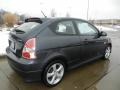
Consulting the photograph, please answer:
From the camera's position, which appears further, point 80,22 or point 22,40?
point 80,22

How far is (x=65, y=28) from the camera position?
3771mm

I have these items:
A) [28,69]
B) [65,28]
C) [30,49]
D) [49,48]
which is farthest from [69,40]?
[28,69]

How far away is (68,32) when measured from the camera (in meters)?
3.79

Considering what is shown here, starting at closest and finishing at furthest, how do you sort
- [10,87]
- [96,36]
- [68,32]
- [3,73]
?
[10,87] < [68,32] < [3,73] < [96,36]

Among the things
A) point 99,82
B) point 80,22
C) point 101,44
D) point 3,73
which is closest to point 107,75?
point 99,82

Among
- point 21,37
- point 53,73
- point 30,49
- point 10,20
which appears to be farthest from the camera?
point 10,20

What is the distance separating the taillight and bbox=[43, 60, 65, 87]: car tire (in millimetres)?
473

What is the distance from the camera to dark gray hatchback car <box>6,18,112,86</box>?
10.2ft

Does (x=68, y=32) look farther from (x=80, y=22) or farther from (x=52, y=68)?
(x=52, y=68)

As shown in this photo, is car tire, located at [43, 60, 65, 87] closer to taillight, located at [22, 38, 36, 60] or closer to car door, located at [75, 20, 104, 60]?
taillight, located at [22, 38, 36, 60]

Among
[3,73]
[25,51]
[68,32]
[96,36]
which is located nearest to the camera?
[25,51]

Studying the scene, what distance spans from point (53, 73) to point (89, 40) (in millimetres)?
1496

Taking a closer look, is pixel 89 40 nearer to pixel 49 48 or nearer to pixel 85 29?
pixel 85 29

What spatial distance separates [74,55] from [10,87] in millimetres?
1733
